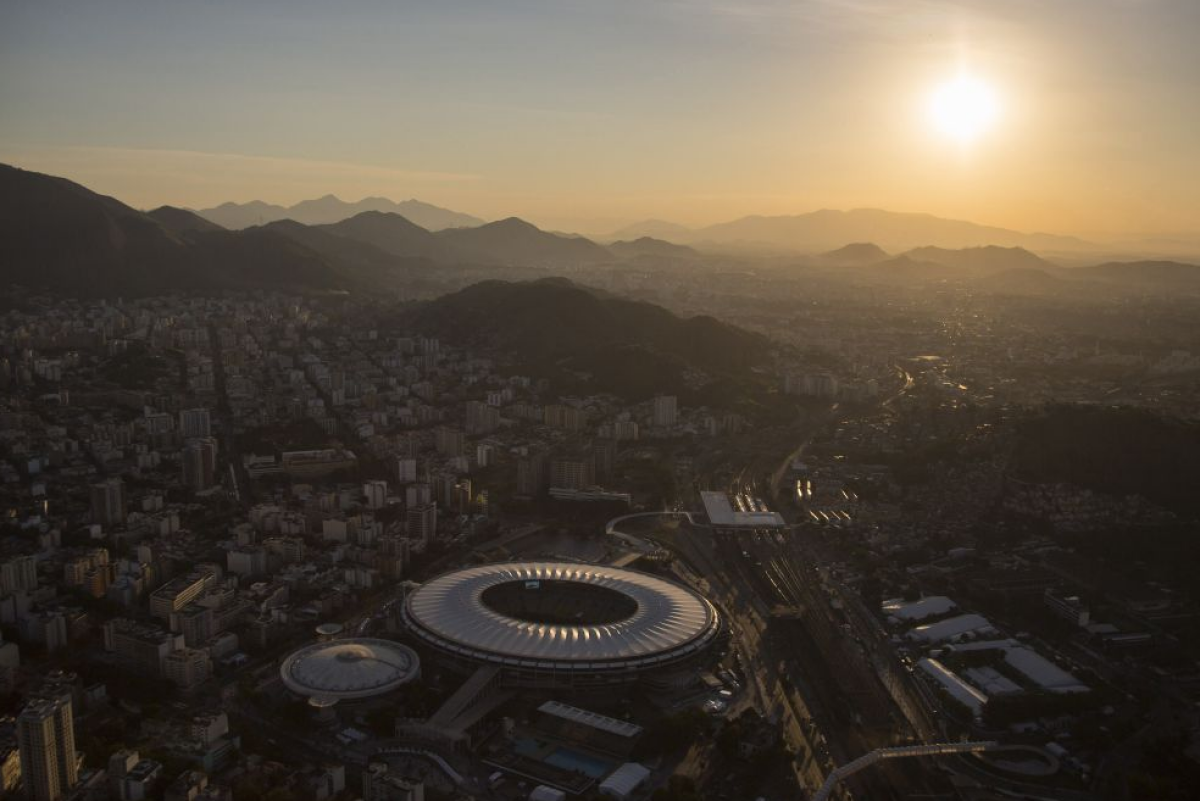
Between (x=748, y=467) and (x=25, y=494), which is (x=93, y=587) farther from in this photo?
(x=748, y=467)

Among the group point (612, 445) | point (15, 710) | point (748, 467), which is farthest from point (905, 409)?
point (15, 710)

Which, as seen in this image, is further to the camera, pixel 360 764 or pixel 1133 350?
pixel 1133 350

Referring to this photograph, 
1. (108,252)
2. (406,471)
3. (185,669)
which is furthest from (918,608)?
(108,252)

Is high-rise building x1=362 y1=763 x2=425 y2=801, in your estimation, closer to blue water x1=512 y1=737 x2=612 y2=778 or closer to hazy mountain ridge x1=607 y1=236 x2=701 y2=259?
blue water x1=512 y1=737 x2=612 y2=778

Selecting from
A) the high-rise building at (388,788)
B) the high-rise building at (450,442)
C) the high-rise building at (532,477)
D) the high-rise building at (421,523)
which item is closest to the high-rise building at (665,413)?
the high-rise building at (450,442)

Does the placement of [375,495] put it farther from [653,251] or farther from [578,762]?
[653,251]

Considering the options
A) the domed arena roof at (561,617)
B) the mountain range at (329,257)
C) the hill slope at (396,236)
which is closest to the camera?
the domed arena roof at (561,617)

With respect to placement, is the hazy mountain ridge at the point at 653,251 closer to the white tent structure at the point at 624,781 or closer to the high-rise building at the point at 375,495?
the high-rise building at the point at 375,495
